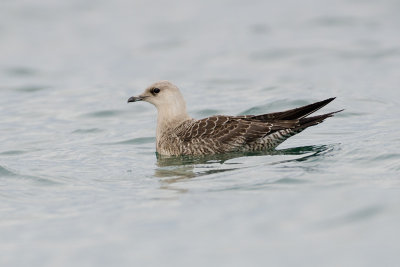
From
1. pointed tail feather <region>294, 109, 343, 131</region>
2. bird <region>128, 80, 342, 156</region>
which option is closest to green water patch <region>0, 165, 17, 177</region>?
bird <region>128, 80, 342, 156</region>

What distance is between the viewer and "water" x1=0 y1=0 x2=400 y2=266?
350 inches

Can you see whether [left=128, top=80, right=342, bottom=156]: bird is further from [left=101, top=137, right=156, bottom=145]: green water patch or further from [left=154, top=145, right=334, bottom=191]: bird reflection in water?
[left=101, top=137, right=156, bottom=145]: green water patch

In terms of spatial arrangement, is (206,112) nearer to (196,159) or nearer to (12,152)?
(12,152)

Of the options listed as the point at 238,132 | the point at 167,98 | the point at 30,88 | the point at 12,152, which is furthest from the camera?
the point at 30,88

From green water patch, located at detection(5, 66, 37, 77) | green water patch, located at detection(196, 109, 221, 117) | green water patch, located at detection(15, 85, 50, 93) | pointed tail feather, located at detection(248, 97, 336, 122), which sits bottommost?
pointed tail feather, located at detection(248, 97, 336, 122)

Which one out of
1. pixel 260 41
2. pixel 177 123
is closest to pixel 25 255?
pixel 177 123

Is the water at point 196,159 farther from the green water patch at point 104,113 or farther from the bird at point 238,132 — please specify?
the bird at point 238,132

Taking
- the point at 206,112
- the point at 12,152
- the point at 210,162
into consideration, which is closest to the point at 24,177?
the point at 12,152

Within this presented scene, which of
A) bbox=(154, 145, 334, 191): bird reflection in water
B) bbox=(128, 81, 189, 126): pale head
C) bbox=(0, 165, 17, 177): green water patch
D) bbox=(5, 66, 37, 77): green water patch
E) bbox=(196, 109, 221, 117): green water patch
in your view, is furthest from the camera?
bbox=(5, 66, 37, 77): green water patch

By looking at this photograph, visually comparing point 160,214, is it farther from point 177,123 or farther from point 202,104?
point 202,104

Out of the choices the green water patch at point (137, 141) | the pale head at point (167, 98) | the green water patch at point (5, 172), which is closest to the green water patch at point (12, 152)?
the green water patch at point (137, 141)

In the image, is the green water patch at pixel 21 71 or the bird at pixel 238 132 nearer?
the bird at pixel 238 132

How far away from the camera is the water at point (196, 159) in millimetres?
8891

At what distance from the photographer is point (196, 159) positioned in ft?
42.3
